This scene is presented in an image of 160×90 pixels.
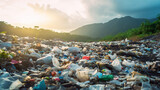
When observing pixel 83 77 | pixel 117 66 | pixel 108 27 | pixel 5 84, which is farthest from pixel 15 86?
pixel 108 27

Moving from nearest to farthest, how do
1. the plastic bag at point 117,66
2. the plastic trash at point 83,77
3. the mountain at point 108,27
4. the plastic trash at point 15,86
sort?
the plastic trash at point 15,86 < the plastic trash at point 83,77 < the plastic bag at point 117,66 < the mountain at point 108,27

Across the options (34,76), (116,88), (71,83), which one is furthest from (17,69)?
(116,88)

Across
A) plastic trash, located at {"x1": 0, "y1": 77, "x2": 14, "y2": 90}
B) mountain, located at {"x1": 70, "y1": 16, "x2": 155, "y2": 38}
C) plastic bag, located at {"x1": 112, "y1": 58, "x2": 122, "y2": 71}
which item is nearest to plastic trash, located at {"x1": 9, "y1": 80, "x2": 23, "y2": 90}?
plastic trash, located at {"x1": 0, "y1": 77, "x2": 14, "y2": 90}

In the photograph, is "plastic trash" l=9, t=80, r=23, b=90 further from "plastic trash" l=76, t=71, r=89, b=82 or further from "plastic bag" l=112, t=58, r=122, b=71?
"plastic bag" l=112, t=58, r=122, b=71

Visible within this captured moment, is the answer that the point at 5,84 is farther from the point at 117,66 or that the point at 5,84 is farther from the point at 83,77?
the point at 117,66

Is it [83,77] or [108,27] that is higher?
[108,27]

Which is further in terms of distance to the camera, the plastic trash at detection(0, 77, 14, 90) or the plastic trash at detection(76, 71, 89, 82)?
the plastic trash at detection(76, 71, 89, 82)

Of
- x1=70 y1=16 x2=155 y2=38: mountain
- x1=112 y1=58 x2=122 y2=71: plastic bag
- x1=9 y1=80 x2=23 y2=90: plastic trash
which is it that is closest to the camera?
x1=9 y1=80 x2=23 y2=90: plastic trash

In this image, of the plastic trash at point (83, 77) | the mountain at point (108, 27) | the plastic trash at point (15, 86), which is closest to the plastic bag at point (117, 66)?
the plastic trash at point (83, 77)

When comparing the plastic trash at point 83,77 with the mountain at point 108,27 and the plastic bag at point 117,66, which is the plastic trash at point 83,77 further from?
the mountain at point 108,27

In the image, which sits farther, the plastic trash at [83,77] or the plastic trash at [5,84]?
the plastic trash at [83,77]

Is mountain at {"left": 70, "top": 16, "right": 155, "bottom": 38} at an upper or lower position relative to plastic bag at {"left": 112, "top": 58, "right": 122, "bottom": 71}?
upper

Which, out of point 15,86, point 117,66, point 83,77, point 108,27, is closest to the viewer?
A: point 15,86

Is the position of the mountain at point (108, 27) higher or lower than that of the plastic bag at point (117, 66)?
higher
